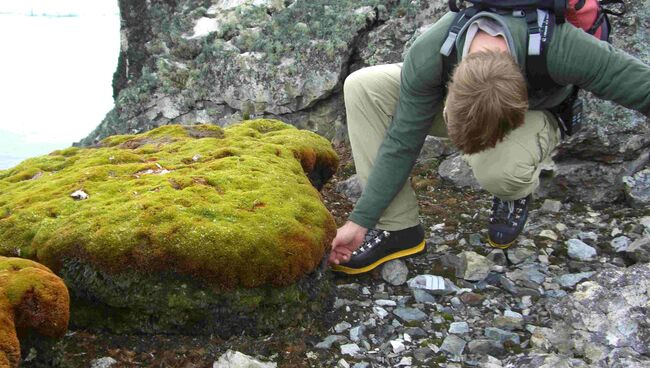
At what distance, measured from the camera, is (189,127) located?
8.25 m

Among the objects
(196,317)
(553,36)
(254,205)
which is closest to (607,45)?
(553,36)

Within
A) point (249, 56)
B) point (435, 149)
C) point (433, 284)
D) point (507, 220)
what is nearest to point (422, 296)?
point (433, 284)

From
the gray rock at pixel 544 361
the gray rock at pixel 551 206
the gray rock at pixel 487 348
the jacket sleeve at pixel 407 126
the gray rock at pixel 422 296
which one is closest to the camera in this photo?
the gray rock at pixel 544 361

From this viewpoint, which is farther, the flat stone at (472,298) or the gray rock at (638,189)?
the gray rock at (638,189)

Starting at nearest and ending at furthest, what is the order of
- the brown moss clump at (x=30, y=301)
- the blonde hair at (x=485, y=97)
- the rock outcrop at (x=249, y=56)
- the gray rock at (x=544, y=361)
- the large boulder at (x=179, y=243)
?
the brown moss clump at (x=30, y=301), the blonde hair at (x=485, y=97), the gray rock at (x=544, y=361), the large boulder at (x=179, y=243), the rock outcrop at (x=249, y=56)

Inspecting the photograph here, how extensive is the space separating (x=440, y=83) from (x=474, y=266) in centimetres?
201

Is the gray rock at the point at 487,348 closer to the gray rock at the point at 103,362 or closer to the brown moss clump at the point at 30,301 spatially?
the gray rock at the point at 103,362

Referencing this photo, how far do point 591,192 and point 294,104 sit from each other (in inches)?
191

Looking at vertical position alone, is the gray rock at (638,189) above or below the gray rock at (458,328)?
below

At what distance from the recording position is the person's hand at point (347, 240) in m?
5.96

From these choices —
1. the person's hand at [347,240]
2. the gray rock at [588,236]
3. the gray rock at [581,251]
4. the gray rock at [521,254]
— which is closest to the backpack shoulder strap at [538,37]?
the person's hand at [347,240]

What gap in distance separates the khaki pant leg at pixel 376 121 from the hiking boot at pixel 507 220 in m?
0.85

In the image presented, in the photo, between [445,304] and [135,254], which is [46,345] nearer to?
[135,254]

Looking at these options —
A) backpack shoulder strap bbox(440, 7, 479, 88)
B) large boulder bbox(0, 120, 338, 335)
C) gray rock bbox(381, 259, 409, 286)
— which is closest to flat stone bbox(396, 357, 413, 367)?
large boulder bbox(0, 120, 338, 335)
